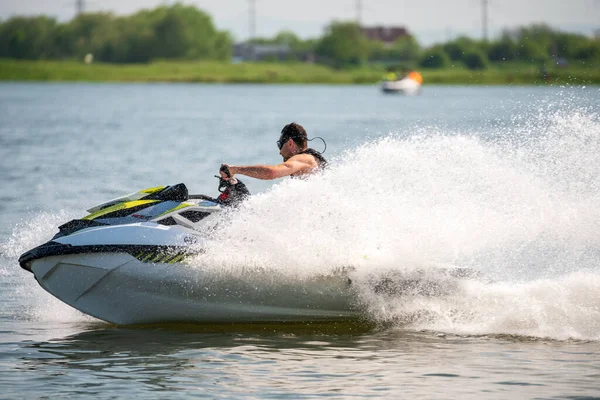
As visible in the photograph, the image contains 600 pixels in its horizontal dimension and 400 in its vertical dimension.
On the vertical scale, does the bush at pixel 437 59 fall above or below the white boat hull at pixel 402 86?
above

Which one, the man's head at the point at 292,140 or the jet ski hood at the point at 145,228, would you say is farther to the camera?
the man's head at the point at 292,140

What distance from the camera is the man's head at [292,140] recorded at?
10.3 m

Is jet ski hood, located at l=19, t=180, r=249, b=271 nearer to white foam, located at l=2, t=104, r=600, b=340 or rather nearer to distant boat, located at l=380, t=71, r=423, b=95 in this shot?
white foam, located at l=2, t=104, r=600, b=340

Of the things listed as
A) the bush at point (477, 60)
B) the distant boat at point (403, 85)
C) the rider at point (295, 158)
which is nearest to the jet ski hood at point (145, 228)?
the rider at point (295, 158)

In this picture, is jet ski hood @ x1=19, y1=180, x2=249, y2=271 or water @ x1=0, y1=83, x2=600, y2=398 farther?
jet ski hood @ x1=19, y1=180, x2=249, y2=271

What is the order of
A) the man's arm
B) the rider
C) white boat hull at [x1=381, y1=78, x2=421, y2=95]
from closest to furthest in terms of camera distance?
the man's arm < the rider < white boat hull at [x1=381, y1=78, x2=421, y2=95]

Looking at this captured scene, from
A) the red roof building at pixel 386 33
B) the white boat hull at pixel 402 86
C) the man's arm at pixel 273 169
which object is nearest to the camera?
the man's arm at pixel 273 169

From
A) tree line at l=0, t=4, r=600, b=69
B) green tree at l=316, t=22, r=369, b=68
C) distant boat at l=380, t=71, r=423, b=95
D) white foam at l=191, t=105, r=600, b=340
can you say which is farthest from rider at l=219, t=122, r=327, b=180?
green tree at l=316, t=22, r=369, b=68

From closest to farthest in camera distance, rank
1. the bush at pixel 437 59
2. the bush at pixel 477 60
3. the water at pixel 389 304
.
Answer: the water at pixel 389 304 → the bush at pixel 477 60 → the bush at pixel 437 59

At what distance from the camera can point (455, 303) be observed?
32.9ft

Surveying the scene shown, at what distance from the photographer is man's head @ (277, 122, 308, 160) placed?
10258 mm

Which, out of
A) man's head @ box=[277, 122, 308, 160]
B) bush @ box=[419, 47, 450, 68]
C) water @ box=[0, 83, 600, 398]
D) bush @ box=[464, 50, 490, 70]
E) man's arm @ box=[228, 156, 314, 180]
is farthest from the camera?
bush @ box=[419, 47, 450, 68]

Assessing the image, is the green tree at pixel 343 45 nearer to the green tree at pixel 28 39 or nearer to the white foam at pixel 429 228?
the green tree at pixel 28 39

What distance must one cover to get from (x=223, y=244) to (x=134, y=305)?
0.98 meters
